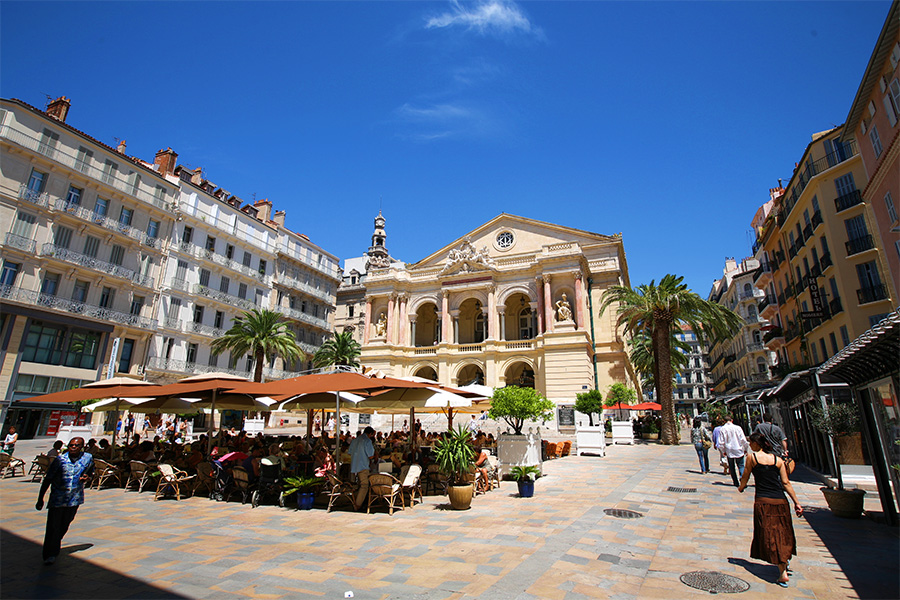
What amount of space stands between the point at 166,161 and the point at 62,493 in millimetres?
38146

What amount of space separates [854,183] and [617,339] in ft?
62.3

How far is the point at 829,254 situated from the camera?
2520 cm

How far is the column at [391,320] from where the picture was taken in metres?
43.0

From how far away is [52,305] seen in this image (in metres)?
27.9

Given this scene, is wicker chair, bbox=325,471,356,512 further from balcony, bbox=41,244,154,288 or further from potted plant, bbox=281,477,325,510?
balcony, bbox=41,244,154,288

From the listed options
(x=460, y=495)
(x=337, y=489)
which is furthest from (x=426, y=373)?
(x=460, y=495)

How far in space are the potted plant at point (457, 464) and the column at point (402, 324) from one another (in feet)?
106

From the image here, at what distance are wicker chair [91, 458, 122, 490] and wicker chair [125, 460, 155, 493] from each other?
16.3 inches

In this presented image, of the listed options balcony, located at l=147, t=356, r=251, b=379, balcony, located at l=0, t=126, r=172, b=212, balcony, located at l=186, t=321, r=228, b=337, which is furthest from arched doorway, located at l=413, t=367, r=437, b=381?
balcony, located at l=0, t=126, r=172, b=212

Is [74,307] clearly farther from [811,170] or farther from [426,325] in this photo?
[811,170]

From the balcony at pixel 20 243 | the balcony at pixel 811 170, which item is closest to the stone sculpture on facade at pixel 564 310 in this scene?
the balcony at pixel 811 170

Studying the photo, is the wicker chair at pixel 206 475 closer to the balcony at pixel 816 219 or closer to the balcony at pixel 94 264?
the balcony at pixel 94 264

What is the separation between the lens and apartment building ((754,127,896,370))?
23.2 meters

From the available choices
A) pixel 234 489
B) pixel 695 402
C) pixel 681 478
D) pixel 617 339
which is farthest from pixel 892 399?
pixel 695 402
